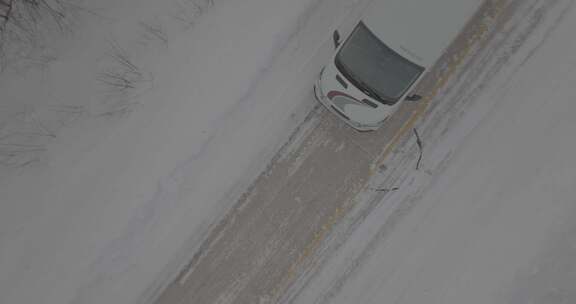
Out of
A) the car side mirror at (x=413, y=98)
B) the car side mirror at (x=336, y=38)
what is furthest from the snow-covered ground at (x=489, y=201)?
the car side mirror at (x=336, y=38)

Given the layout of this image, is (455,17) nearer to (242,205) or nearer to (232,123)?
(232,123)

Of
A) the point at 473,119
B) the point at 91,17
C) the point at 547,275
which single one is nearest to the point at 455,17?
the point at 473,119

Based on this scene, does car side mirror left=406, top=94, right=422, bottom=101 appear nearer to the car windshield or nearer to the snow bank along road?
the car windshield

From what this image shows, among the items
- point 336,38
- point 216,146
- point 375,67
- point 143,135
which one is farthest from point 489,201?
point 143,135

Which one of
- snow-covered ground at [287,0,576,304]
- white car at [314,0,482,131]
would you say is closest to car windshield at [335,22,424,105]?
white car at [314,0,482,131]

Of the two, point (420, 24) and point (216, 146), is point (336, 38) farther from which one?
point (216, 146)

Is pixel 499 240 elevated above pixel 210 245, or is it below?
above

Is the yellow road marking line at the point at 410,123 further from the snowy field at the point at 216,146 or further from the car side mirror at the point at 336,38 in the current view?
the car side mirror at the point at 336,38
